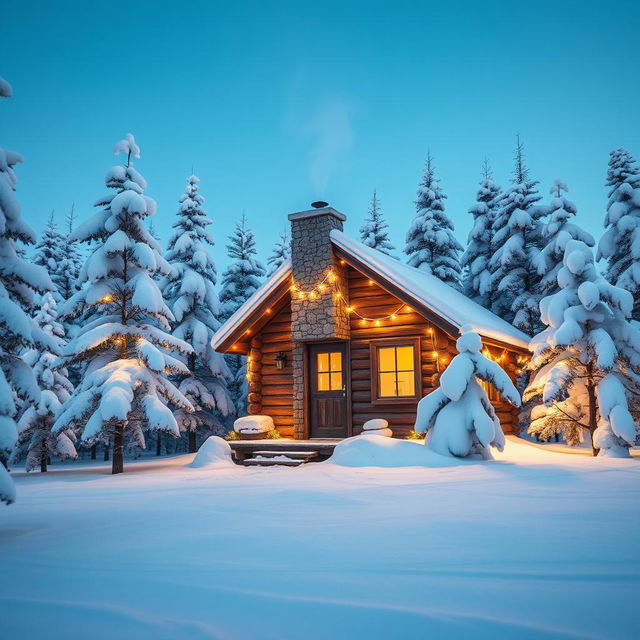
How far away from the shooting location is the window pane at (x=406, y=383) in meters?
13.5

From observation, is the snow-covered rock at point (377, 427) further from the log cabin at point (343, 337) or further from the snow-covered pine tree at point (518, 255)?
the snow-covered pine tree at point (518, 255)

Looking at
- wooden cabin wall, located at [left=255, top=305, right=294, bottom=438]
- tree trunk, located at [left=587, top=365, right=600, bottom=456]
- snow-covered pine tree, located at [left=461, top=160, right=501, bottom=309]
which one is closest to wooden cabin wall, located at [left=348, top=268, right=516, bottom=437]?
wooden cabin wall, located at [left=255, top=305, right=294, bottom=438]

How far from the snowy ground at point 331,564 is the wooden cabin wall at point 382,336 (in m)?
5.85

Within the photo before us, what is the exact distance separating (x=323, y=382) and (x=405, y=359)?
91.8 inches

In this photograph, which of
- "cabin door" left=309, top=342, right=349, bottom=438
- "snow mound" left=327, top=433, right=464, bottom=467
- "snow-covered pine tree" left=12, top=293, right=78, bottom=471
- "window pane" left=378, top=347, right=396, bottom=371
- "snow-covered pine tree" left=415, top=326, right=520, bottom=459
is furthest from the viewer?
"snow-covered pine tree" left=12, top=293, right=78, bottom=471

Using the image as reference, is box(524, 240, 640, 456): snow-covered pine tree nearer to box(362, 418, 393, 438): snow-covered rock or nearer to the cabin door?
box(362, 418, 393, 438): snow-covered rock

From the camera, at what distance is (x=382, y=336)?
45.5 feet

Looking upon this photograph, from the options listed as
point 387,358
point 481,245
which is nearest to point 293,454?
point 387,358

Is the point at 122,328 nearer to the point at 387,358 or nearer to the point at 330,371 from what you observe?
the point at 330,371

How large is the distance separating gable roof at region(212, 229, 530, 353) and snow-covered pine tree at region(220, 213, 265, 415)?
9662 millimetres

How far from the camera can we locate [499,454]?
38.3 feet

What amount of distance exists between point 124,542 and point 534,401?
54.1 feet

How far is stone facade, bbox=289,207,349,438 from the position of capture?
1373 centimetres

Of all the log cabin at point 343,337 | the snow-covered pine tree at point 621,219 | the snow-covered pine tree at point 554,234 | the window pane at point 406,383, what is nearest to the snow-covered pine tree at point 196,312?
the log cabin at point 343,337
